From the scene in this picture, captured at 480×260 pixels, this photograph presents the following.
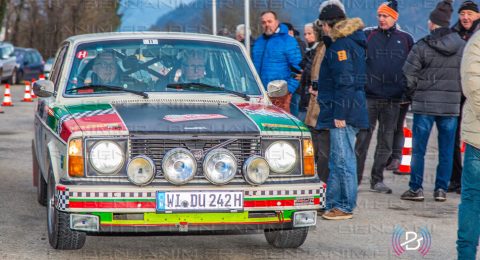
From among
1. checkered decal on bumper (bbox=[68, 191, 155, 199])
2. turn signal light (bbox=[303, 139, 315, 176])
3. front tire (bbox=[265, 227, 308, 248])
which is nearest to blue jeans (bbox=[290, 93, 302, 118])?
front tire (bbox=[265, 227, 308, 248])

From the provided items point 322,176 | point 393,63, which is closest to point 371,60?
point 393,63

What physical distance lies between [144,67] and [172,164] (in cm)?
167

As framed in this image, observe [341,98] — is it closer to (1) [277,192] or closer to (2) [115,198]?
(1) [277,192]

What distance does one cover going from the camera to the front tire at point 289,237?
23.7ft

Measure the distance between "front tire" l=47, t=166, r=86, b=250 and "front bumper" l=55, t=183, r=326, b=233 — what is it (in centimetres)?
16

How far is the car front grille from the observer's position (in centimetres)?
652

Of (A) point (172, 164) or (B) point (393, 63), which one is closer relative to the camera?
(A) point (172, 164)

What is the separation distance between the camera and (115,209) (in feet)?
20.8

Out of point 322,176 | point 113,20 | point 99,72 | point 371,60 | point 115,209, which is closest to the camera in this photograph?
point 115,209

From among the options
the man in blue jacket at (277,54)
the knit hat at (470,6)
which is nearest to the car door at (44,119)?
the man in blue jacket at (277,54)

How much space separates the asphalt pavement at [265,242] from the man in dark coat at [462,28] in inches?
15.1

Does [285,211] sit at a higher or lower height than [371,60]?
lower

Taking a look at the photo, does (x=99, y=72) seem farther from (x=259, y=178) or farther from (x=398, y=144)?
(x=398, y=144)

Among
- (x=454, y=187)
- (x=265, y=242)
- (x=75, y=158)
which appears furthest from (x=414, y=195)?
(x=75, y=158)
